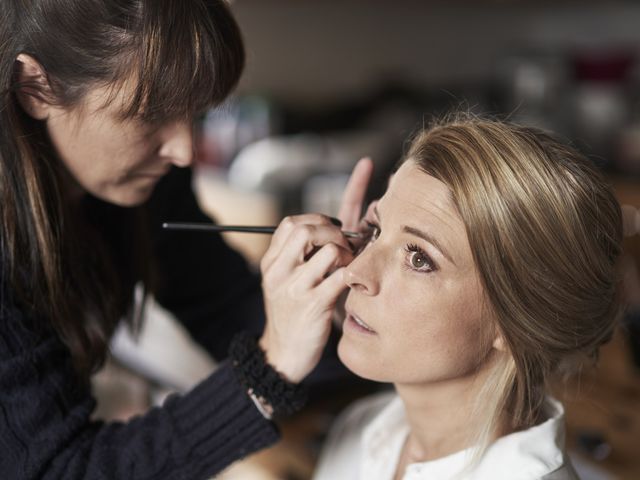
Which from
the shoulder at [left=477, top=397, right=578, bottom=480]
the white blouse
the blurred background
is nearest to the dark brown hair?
the white blouse

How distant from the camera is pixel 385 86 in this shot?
337 centimetres

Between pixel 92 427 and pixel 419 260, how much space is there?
45 centimetres

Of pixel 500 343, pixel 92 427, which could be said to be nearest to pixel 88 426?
pixel 92 427

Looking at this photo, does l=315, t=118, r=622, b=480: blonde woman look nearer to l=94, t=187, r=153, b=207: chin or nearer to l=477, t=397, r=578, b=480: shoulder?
l=477, t=397, r=578, b=480: shoulder

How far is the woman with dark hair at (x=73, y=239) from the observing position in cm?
78

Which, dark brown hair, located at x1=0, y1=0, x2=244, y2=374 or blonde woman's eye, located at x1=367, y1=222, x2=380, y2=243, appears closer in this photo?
dark brown hair, located at x1=0, y1=0, x2=244, y2=374

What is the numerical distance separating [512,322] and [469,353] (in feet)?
0.23

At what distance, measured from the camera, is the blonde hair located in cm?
73

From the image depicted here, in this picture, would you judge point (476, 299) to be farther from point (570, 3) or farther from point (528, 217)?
point (570, 3)

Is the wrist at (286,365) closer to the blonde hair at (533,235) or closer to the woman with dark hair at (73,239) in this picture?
the woman with dark hair at (73,239)

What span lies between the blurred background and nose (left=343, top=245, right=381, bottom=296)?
70cm

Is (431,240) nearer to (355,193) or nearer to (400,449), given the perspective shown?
(355,193)

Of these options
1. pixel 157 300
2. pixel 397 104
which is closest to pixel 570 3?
pixel 397 104

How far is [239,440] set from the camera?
83 cm
